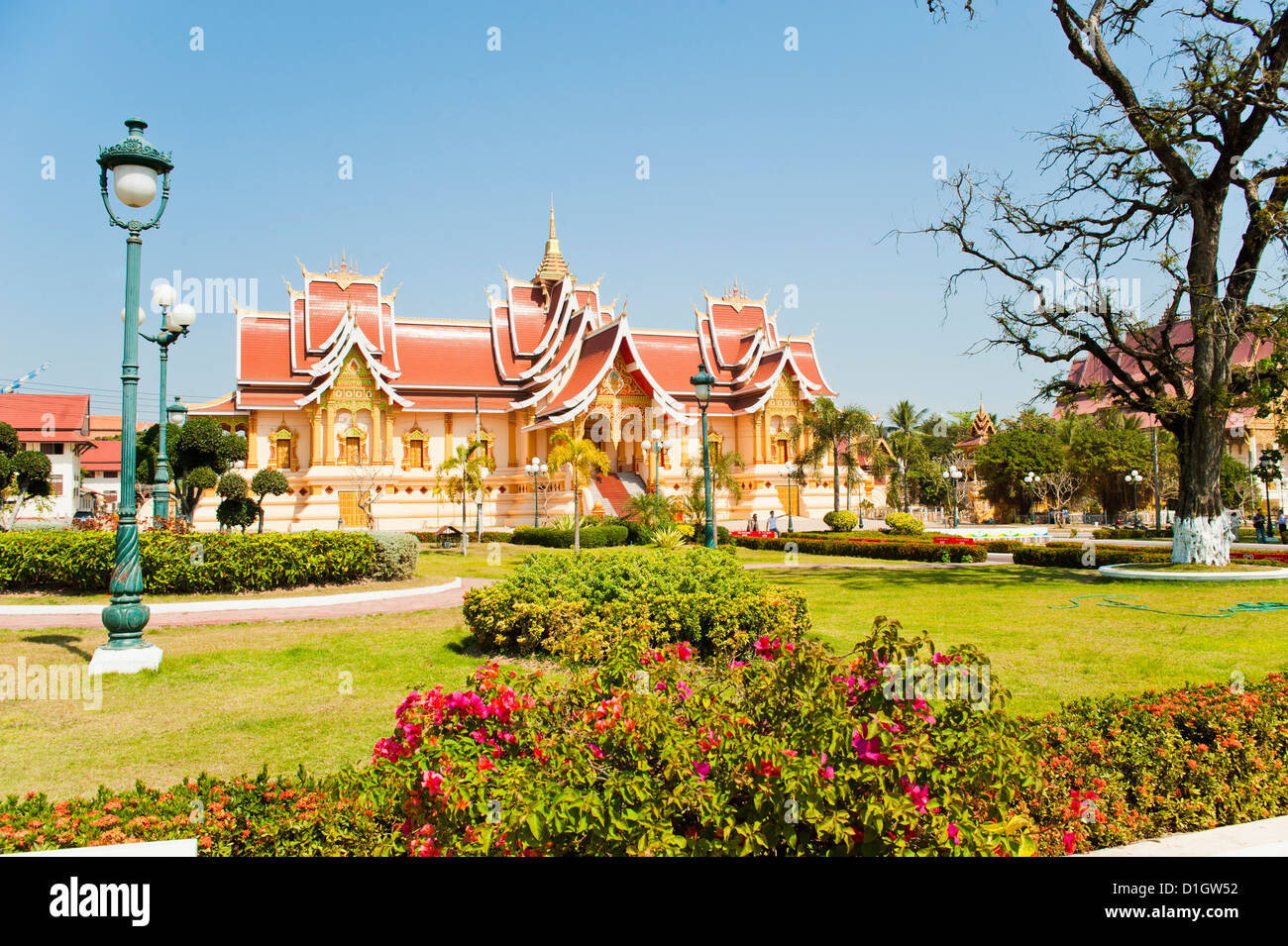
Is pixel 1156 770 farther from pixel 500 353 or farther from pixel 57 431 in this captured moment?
pixel 57 431

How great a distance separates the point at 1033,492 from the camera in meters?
47.8

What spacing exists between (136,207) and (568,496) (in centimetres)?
2450

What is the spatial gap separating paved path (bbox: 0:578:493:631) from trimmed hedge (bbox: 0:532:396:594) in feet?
2.01

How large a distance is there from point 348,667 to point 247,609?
4.14m

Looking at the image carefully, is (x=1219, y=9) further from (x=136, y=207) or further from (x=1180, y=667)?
(x=136, y=207)

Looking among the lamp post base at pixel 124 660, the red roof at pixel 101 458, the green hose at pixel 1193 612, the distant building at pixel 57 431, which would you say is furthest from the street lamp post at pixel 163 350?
the red roof at pixel 101 458

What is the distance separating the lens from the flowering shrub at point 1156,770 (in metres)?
4.18

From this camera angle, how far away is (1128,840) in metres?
4.15

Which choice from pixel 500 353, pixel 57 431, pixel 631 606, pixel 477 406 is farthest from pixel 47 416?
pixel 631 606

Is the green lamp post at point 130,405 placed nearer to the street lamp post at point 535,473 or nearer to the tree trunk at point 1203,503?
the tree trunk at point 1203,503


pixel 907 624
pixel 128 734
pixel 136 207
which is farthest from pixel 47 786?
pixel 907 624

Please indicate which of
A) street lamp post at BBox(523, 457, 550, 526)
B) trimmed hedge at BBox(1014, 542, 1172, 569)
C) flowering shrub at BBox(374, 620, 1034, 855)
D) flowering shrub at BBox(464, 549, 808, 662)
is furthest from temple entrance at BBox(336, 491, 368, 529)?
flowering shrub at BBox(374, 620, 1034, 855)

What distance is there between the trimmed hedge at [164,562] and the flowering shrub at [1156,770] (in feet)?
35.7

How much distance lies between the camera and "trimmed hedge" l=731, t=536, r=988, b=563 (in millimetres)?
21656
